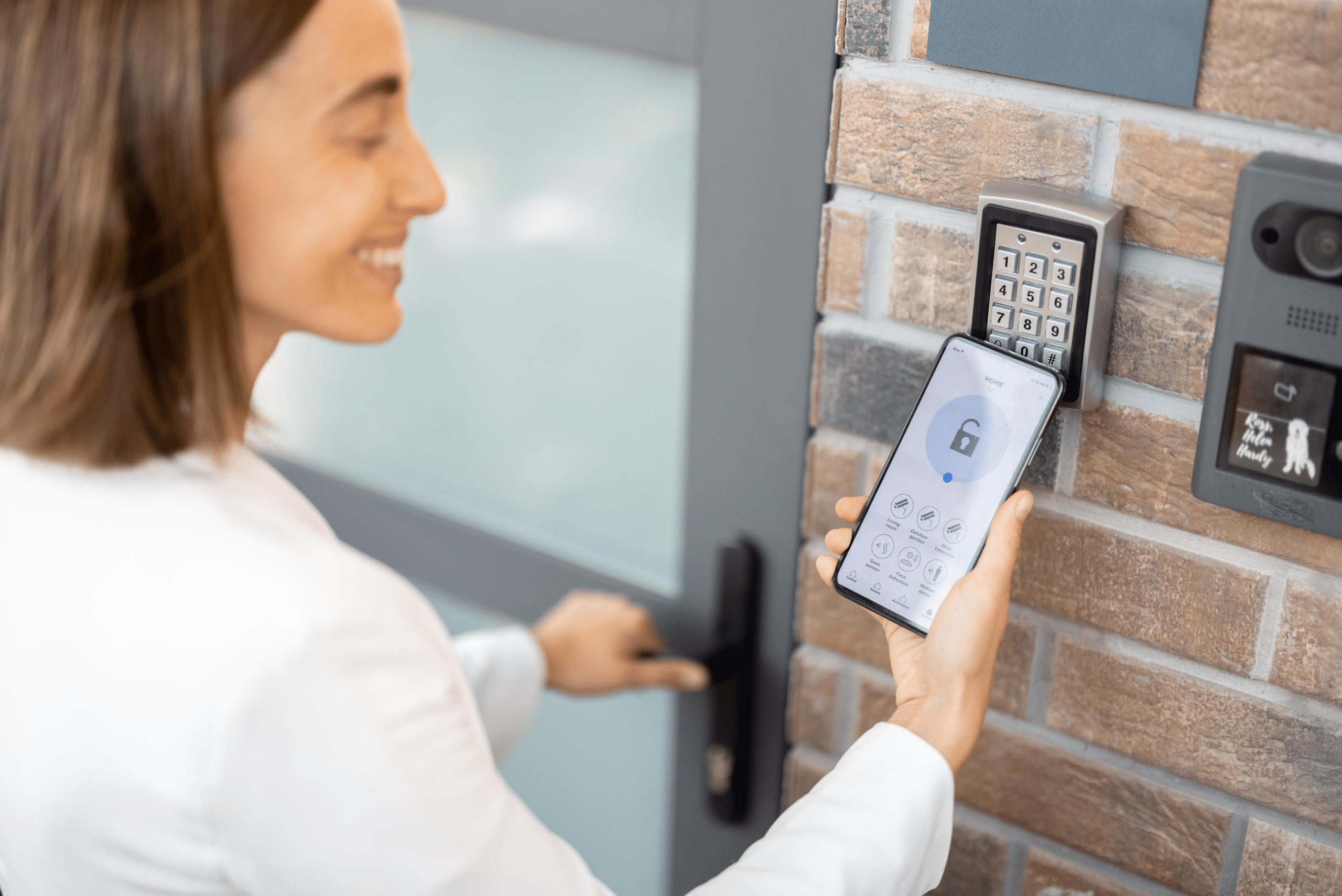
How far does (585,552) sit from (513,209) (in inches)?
A: 12.4

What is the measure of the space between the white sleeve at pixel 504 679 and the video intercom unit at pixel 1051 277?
0.48 m

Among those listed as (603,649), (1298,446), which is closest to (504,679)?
(603,649)

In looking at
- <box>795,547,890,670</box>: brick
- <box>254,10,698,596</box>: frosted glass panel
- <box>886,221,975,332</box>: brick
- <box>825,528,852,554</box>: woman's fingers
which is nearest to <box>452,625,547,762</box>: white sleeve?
<box>254,10,698,596</box>: frosted glass panel

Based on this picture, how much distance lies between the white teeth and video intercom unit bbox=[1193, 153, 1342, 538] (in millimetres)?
463

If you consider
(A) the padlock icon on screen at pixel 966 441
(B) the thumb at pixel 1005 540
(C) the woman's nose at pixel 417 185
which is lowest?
(B) the thumb at pixel 1005 540

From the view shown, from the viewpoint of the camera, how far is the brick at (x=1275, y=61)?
0.60 metres

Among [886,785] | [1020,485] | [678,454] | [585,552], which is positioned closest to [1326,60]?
[1020,485]

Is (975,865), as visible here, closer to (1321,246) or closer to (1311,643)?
(1311,643)

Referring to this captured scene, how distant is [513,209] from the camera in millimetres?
→ 1101

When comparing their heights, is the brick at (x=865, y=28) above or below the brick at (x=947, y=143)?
above

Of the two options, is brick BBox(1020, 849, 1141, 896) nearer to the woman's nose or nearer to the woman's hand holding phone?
the woman's hand holding phone

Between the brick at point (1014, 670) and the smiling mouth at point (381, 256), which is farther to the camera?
the brick at point (1014, 670)

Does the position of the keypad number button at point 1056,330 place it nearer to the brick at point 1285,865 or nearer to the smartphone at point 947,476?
the smartphone at point 947,476

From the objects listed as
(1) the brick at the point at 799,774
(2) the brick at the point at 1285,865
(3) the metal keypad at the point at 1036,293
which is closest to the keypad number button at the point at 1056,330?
(3) the metal keypad at the point at 1036,293
